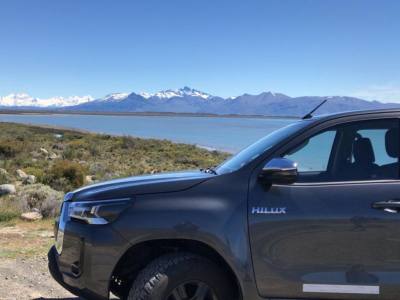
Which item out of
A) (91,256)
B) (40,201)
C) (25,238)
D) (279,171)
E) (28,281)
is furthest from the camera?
(40,201)

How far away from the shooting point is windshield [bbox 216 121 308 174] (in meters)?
3.71

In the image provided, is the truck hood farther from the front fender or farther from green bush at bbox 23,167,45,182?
green bush at bbox 23,167,45,182

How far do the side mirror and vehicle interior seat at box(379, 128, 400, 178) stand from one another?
65cm

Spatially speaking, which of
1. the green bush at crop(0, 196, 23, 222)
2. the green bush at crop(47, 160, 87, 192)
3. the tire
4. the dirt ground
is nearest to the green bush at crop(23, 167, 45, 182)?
the green bush at crop(47, 160, 87, 192)

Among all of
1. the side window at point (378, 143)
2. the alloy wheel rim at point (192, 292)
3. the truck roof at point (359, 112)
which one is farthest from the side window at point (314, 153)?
the alloy wheel rim at point (192, 292)

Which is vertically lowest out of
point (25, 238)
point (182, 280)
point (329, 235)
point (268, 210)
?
point (25, 238)

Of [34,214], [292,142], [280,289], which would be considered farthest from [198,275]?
[34,214]

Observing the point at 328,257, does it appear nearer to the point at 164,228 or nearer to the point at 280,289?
the point at 280,289

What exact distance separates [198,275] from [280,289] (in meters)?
0.56

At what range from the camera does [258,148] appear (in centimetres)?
392

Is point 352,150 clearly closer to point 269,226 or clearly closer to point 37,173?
point 269,226

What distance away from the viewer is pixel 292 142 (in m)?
3.60

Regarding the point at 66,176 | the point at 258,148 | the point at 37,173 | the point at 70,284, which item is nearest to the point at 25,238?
the point at 70,284

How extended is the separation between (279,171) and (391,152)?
93 cm
